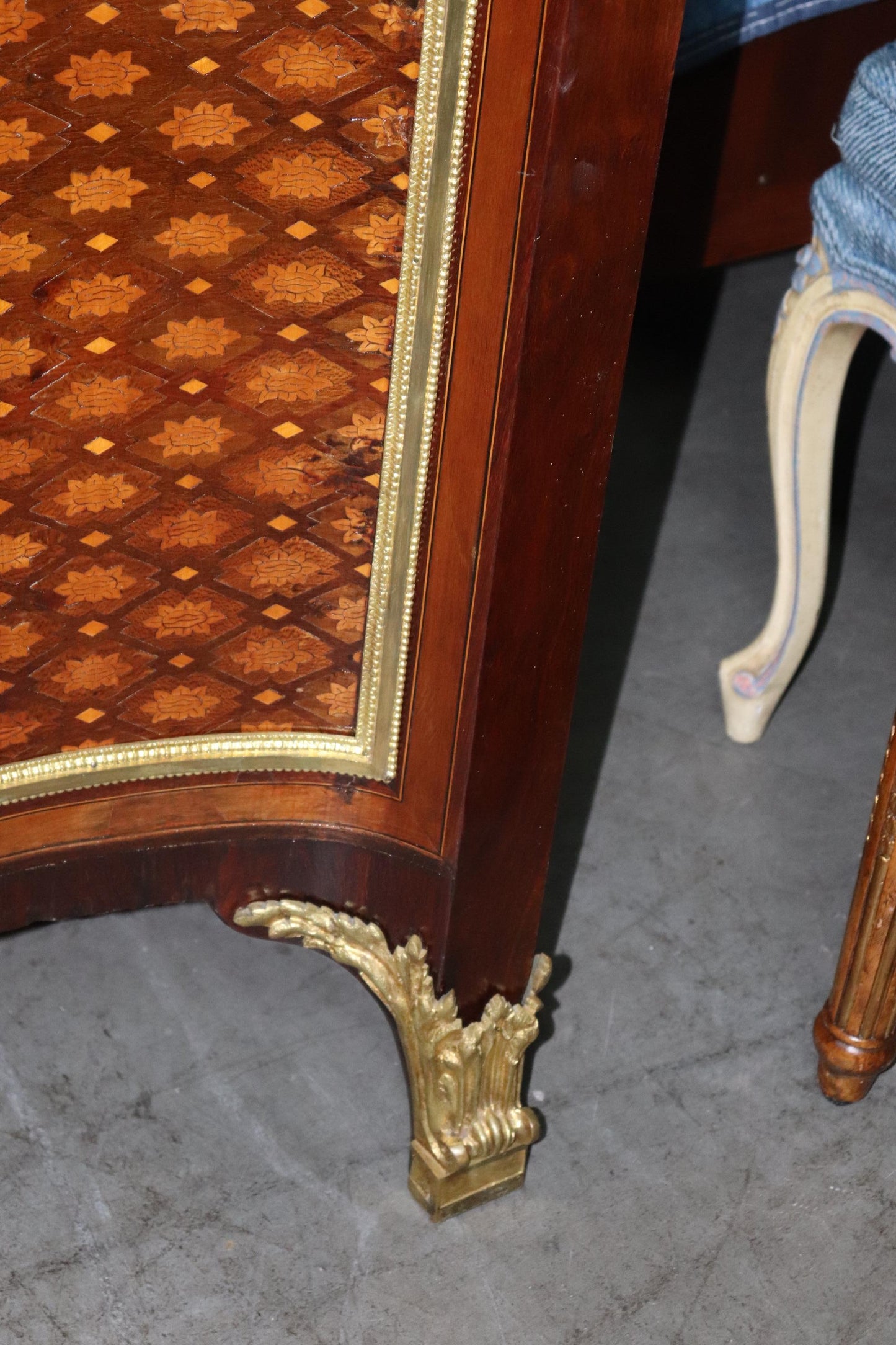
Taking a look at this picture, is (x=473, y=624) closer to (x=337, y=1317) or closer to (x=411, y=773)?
(x=411, y=773)

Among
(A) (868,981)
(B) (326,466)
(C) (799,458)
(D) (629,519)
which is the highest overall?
(B) (326,466)

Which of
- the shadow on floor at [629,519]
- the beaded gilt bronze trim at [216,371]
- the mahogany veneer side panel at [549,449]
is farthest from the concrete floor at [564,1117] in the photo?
the beaded gilt bronze trim at [216,371]

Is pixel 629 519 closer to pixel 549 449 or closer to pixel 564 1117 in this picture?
pixel 564 1117

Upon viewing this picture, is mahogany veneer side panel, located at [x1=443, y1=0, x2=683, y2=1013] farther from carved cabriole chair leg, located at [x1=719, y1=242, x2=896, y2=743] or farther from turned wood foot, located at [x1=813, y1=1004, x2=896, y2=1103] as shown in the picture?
carved cabriole chair leg, located at [x1=719, y1=242, x2=896, y2=743]

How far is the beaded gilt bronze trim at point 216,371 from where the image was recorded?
864mm

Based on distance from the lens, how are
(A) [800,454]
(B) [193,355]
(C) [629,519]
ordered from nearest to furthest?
(B) [193,355], (A) [800,454], (C) [629,519]

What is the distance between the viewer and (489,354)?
3.12ft

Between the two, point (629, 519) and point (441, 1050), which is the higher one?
point (441, 1050)

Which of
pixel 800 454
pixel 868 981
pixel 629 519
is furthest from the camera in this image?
pixel 629 519

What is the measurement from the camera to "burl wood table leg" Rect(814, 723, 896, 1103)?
126 cm

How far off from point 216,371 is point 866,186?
625 millimetres

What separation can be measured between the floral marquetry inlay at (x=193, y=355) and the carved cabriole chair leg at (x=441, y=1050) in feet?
0.48

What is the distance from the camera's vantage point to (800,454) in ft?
5.12

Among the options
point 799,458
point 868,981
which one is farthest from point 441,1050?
point 799,458
